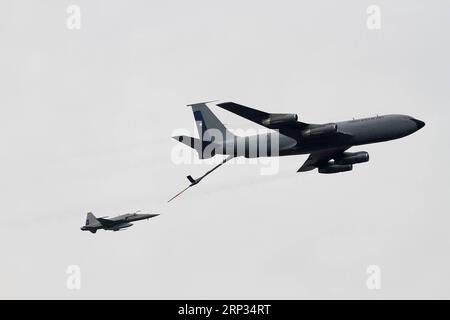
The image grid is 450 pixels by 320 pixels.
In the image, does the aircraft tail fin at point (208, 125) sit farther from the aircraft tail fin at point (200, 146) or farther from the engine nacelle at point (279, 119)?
the engine nacelle at point (279, 119)

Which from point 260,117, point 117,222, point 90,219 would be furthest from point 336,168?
point 90,219

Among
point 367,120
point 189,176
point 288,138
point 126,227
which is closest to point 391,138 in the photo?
point 367,120

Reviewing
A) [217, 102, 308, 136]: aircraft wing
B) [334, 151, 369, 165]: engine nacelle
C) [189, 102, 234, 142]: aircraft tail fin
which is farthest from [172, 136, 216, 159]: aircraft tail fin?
[334, 151, 369, 165]: engine nacelle

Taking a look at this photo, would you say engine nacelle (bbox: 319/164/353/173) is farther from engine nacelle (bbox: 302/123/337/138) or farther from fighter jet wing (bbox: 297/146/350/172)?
engine nacelle (bbox: 302/123/337/138)

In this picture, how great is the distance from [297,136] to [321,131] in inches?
98.3

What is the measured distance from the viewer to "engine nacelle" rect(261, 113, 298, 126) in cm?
9400

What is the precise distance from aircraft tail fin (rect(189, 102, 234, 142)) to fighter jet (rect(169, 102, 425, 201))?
105cm

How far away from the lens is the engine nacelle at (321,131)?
9525 cm

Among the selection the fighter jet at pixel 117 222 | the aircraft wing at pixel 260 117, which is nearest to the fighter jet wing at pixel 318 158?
the aircraft wing at pixel 260 117
